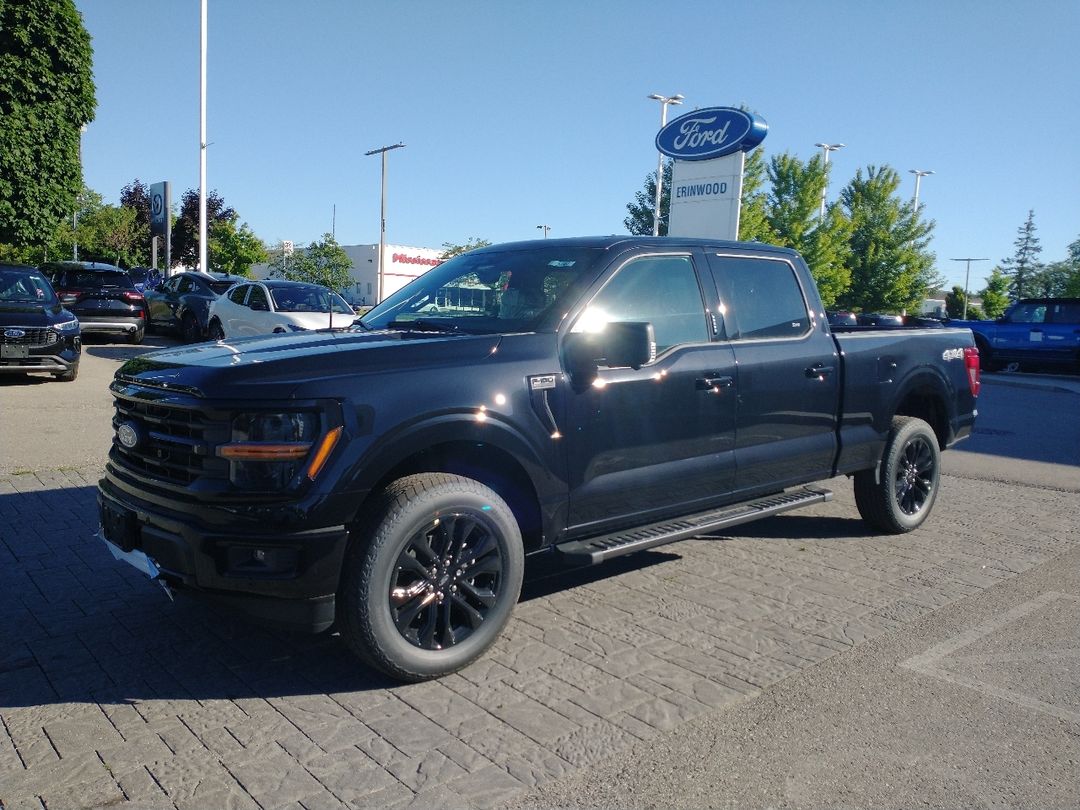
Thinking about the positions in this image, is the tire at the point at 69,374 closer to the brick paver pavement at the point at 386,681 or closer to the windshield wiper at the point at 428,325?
the brick paver pavement at the point at 386,681

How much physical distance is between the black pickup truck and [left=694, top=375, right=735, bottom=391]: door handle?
0.05ft

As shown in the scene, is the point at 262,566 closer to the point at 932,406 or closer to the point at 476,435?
the point at 476,435

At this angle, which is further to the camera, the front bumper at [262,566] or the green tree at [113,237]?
the green tree at [113,237]

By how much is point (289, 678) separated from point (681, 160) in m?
15.6

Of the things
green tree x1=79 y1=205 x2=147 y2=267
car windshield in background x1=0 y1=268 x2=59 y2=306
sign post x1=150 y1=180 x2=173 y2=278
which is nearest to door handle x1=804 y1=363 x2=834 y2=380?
car windshield in background x1=0 y1=268 x2=59 y2=306

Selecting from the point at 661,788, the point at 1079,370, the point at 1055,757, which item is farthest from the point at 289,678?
the point at 1079,370

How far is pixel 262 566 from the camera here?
11.3ft

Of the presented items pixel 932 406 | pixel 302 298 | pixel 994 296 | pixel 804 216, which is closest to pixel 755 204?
pixel 804 216

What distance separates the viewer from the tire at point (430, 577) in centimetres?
355

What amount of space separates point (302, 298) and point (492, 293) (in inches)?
473

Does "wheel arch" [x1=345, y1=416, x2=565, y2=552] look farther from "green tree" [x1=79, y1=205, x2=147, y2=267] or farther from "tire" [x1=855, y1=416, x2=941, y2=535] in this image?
"green tree" [x1=79, y1=205, x2=147, y2=267]

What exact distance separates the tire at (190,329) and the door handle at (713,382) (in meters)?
16.8

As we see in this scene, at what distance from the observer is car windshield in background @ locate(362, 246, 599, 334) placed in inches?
179

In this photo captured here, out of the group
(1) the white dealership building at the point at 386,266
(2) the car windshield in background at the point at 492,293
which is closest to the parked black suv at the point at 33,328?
(2) the car windshield in background at the point at 492,293
